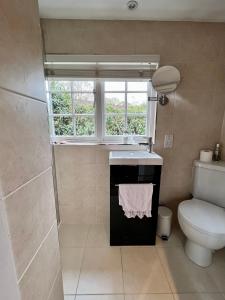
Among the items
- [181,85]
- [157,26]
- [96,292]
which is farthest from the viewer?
[181,85]

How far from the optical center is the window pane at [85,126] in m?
1.89

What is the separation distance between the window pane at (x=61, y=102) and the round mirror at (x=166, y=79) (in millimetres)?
897

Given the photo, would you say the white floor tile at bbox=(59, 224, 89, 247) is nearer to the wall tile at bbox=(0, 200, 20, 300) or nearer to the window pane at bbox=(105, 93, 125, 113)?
the window pane at bbox=(105, 93, 125, 113)

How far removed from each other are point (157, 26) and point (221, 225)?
1.81 m

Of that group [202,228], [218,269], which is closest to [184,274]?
[218,269]

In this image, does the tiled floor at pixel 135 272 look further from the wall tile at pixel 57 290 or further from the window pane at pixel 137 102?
the window pane at pixel 137 102

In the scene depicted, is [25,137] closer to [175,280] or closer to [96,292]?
[96,292]

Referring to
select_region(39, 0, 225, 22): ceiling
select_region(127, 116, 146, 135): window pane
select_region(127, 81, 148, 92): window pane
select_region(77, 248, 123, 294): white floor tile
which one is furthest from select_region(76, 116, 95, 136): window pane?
select_region(77, 248, 123, 294): white floor tile

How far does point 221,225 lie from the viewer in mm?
1319

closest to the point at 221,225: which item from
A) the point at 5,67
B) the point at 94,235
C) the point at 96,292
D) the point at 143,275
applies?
the point at 143,275

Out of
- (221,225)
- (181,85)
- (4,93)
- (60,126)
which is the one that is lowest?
(221,225)

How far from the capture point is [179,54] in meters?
1.67

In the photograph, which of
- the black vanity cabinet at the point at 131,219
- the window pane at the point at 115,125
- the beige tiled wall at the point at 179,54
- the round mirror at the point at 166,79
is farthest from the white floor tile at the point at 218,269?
the round mirror at the point at 166,79

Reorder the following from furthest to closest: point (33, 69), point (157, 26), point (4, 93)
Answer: point (157, 26) → point (33, 69) → point (4, 93)
